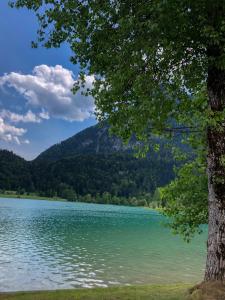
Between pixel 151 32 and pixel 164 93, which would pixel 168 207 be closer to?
pixel 164 93

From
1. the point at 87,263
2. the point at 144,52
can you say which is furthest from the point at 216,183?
the point at 87,263

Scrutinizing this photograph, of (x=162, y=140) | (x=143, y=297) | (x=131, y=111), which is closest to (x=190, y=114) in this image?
(x=162, y=140)

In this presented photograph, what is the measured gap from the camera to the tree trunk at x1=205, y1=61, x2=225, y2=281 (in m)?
15.4

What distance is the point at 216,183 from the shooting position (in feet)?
51.5

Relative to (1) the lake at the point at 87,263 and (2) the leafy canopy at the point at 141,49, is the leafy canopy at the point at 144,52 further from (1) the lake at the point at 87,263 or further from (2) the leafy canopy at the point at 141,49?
(1) the lake at the point at 87,263

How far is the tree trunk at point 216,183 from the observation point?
15.4 meters

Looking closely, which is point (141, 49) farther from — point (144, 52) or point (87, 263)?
point (87, 263)

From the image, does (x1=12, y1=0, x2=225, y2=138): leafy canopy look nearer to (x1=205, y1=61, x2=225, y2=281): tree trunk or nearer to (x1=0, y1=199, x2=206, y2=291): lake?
(x1=205, y1=61, x2=225, y2=281): tree trunk

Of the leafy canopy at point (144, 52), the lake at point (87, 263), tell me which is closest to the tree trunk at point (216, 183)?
the leafy canopy at point (144, 52)

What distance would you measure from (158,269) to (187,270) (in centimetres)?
330

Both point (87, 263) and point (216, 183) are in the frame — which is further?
point (87, 263)

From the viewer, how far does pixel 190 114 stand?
18672 mm

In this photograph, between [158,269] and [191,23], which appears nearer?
[191,23]

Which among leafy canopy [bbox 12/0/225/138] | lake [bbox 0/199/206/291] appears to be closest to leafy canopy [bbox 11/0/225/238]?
leafy canopy [bbox 12/0/225/138]
